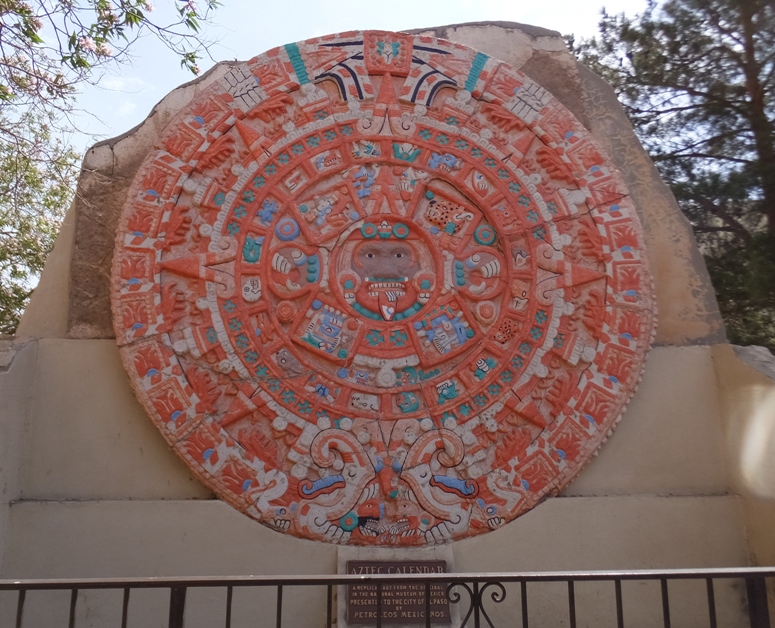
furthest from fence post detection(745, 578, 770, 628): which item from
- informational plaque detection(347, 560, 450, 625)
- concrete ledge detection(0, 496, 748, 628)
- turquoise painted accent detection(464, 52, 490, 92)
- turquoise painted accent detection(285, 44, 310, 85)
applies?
turquoise painted accent detection(285, 44, 310, 85)

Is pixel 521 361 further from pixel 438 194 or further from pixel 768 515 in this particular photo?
pixel 768 515

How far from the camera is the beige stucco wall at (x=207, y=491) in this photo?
14.9 feet

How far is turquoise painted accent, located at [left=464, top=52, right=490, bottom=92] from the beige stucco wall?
5.48 ft

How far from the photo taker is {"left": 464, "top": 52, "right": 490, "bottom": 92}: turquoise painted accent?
18.0 feet

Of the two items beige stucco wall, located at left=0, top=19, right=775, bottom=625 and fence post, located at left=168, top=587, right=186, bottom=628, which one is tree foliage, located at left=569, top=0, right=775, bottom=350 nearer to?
beige stucco wall, located at left=0, top=19, right=775, bottom=625

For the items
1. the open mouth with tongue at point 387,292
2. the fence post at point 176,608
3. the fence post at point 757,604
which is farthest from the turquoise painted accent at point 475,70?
the fence post at point 176,608

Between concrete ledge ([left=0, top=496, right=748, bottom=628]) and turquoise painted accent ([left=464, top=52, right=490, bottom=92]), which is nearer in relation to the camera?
concrete ledge ([left=0, top=496, right=748, bottom=628])

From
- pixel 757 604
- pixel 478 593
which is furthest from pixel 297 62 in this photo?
pixel 757 604

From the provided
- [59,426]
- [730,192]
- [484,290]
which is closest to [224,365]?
[59,426]

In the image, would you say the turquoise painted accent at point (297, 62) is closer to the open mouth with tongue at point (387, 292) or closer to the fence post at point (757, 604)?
the open mouth with tongue at point (387, 292)

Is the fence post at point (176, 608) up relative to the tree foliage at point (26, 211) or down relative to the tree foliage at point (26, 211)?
down

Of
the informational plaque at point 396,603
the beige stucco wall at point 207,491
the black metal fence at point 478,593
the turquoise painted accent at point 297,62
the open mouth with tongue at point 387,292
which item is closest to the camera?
the black metal fence at point 478,593

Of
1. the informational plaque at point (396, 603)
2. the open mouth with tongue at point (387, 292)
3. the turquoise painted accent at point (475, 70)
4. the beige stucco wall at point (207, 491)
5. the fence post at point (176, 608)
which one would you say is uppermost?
the turquoise painted accent at point (475, 70)

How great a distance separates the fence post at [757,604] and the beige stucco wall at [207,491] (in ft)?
4.95
